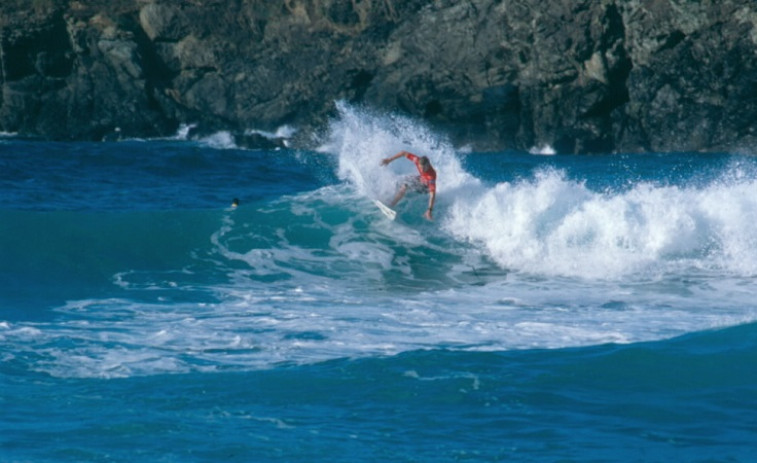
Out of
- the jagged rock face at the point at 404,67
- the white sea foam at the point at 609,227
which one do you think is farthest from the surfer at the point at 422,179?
the jagged rock face at the point at 404,67

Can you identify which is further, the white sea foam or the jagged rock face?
the jagged rock face

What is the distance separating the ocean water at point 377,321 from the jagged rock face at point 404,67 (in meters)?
11.2

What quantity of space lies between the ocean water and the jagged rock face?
1121 cm

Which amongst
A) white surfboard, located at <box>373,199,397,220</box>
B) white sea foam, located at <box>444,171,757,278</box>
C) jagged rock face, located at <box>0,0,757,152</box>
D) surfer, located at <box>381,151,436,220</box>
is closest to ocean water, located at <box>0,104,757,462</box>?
white sea foam, located at <box>444,171,757,278</box>

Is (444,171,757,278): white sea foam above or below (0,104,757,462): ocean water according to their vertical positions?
above

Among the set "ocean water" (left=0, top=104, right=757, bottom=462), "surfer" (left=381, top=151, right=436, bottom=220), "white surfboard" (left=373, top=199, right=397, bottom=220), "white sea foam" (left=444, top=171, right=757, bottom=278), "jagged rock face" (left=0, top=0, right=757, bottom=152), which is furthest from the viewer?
"jagged rock face" (left=0, top=0, right=757, bottom=152)

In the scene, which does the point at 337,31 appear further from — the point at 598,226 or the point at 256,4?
the point at 598,226

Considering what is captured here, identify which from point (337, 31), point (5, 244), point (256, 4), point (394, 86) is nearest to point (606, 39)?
point (394, 86)

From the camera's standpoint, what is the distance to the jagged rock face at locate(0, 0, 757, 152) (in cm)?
A: 3319

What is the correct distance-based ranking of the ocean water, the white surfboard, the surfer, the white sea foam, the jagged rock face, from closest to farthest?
1. the ocean water
2. the white sea foam
3. the surfer
4. the white surfboard
5. the jagged rock face

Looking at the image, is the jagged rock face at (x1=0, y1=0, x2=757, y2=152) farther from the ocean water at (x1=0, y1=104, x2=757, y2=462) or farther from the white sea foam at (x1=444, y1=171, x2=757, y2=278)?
the white sea foam at (x1=444, y1=171, x2=757, y2=278)

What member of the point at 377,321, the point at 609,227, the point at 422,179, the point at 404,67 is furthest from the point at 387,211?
the point at 404,67

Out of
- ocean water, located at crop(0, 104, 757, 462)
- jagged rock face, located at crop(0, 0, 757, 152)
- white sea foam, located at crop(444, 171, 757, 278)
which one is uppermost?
jagged rock face, located at crop(0, 0, 757, 152)

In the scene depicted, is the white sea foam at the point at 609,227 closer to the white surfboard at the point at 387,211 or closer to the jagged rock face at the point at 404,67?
the white surfboard at the point at 387,211
